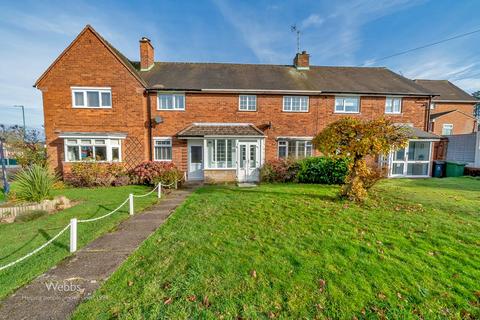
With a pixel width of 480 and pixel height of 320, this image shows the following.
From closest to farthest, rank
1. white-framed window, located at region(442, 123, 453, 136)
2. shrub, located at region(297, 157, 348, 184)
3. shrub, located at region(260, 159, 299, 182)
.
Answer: shrub, located at region(297, 157, 348, 184)
shrub, located at region(260, 159, 299, 182)
white-framed window, located at region(442, 123, 453, 136)

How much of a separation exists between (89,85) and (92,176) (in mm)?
6141

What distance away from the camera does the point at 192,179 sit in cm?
1448

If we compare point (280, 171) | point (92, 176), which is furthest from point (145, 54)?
point (280, 171)

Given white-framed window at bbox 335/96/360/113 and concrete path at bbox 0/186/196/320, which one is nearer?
concrete path at bbox 0/186/196/320

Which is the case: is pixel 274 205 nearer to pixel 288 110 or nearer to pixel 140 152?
pixel 288 110

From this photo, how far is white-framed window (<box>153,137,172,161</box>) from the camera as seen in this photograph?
47.3 ft

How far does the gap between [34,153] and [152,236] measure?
14700mm

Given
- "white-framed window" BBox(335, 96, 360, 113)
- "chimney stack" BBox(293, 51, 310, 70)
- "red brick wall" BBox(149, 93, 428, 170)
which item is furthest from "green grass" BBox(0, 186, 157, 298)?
"chimney stack" BBox(293, 51, 310, 70)

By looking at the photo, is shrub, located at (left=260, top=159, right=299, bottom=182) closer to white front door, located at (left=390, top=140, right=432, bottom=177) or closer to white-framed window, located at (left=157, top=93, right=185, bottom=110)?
white-framed window, located at (left=157, top=93, right=185, bottom=110)

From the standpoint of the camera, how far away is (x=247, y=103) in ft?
48.6

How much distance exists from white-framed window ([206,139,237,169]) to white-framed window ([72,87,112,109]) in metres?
7.40

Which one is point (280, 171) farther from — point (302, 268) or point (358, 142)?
point (302, 268)

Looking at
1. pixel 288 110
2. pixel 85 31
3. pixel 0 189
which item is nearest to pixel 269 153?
pixel 288 110

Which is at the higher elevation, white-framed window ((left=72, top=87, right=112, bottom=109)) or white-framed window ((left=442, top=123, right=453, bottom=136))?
white-framed window ((left=72, top=87, right=112, bottom=109))
